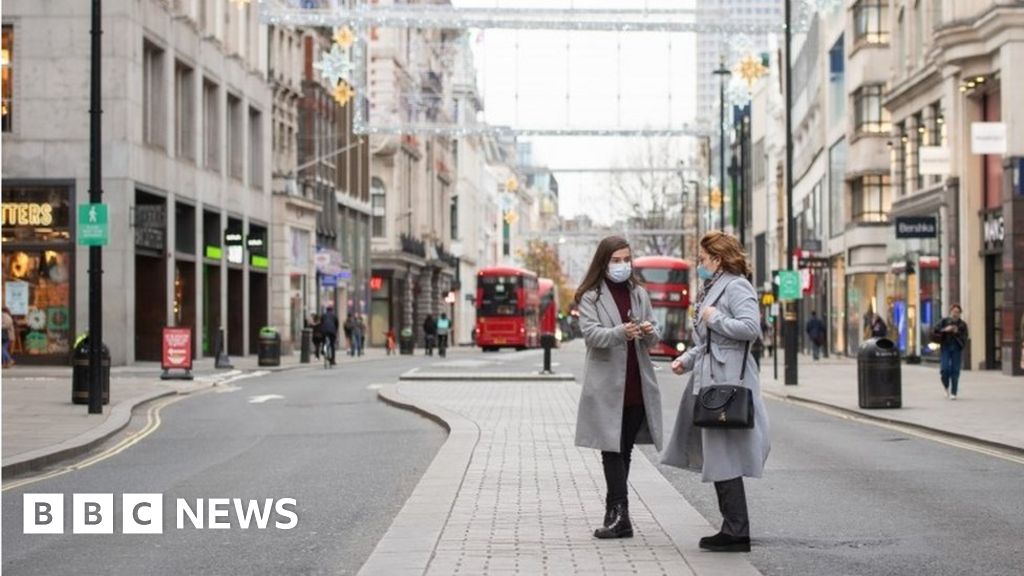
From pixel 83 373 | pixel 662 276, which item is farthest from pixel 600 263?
pixel 662 276

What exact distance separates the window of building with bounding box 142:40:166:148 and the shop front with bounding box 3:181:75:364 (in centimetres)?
437

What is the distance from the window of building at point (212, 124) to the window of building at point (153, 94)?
246 inches

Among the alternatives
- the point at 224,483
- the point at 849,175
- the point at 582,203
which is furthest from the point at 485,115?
the point at 582,203

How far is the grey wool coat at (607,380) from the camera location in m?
10.6

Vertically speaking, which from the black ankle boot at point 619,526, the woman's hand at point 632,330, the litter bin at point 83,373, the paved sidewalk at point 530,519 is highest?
the woman's hand at point 632,330

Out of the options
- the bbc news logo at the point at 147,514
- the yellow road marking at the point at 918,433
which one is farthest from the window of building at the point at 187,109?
the bbc news logo at the point at 147,514

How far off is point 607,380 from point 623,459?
0.50 meters

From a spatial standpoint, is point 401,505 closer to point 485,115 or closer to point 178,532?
point 178,532

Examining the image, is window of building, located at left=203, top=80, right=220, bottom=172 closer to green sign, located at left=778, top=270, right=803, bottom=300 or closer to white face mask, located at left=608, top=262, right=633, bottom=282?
green sign, located at left=778, top=270, right=803, bottom=300

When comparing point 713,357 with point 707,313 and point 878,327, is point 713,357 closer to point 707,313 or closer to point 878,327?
point 707,313

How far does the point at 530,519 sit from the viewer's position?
11609mm

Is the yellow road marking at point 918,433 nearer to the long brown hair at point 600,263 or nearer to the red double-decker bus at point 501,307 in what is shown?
the long brown hair at point 600,263

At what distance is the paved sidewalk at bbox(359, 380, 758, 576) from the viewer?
9.47 m

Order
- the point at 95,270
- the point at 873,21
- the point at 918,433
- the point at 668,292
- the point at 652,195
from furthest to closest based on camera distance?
the point at 652,195 → the point at 873,21 → the point at 668,292 → the point at 95,270 → the point at 918,433
